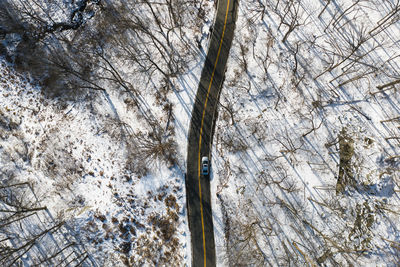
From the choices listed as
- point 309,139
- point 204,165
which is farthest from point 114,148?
point 309,139

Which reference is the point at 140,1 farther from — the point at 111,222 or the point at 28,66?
the point at 111,222

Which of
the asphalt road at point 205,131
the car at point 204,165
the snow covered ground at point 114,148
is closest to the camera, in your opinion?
the asphalt road at point 205,131

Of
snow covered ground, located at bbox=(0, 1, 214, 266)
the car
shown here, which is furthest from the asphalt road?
snow covered ground, located at bbox=(0, 1, 214, 266)

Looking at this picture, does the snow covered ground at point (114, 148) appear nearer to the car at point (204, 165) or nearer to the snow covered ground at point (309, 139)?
the car at point (204, 165)

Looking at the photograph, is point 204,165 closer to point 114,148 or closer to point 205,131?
point 205,131

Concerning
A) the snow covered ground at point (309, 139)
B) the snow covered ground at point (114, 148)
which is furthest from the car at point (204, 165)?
the snow covered ground at point (114, 148)

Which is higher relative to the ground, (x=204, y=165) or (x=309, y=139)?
(x=204, y=165)

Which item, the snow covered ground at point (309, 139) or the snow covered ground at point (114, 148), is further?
the snow covered ground at point (114, 148)
